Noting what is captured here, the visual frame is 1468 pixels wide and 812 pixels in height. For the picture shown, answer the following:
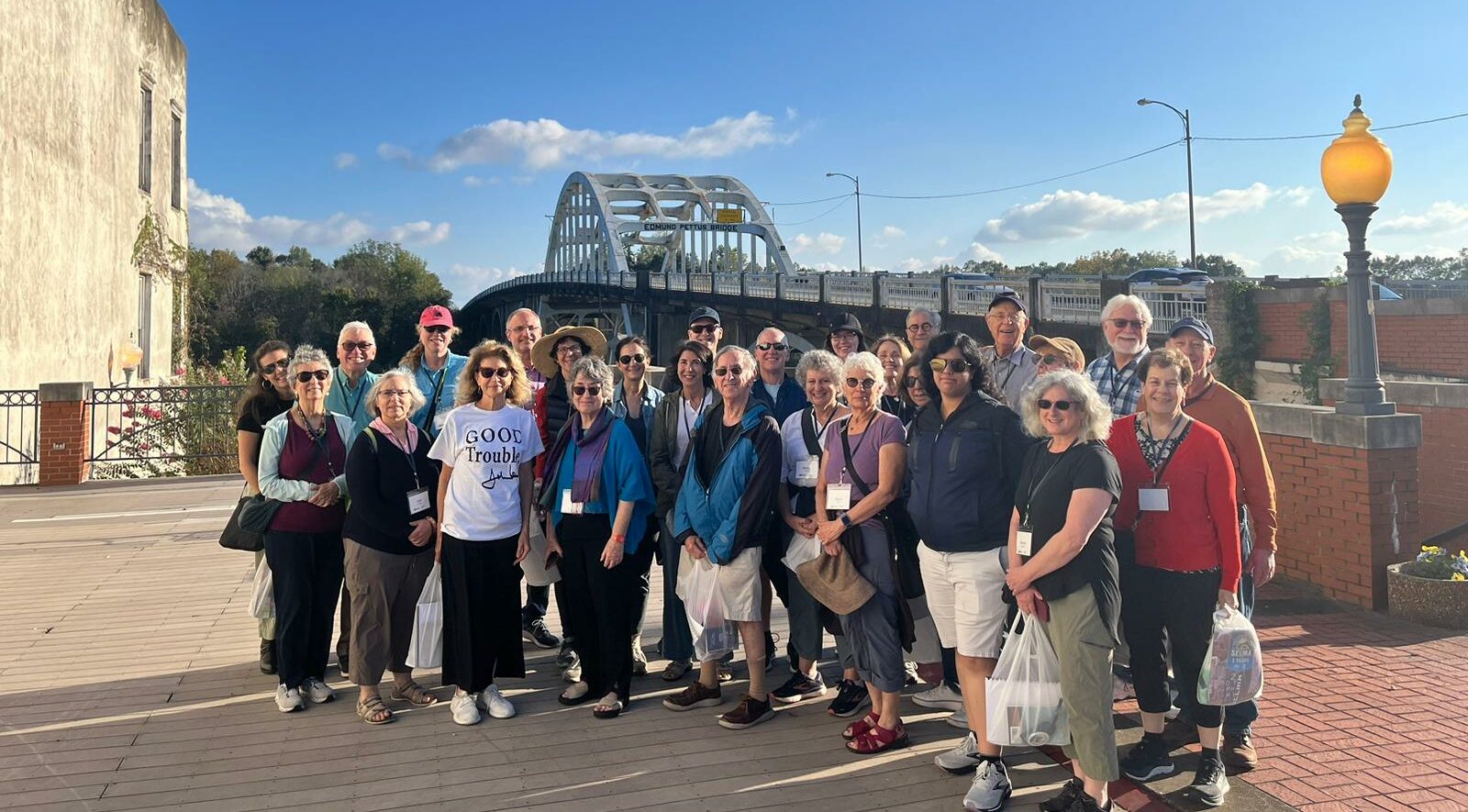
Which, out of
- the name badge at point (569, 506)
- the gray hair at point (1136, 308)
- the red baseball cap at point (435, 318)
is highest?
the red baseball cap at point (435, 318)

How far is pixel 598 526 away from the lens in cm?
484

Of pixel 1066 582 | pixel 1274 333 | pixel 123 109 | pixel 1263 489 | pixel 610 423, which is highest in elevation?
pixel 123 109

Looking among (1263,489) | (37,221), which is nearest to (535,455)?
(1263,489)

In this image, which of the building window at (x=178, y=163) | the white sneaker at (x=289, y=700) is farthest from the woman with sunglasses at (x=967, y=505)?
the building window at (x=178, y=163)

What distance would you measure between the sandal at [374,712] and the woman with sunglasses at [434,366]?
148cm

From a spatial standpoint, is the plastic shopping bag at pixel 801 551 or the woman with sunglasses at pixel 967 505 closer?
the woman with sunglasses at pixel 967 505

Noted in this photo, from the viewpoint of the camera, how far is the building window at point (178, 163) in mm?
21281

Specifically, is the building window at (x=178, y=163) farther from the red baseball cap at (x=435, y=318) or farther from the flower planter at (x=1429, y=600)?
the flower planter at (x=1429, y=600)

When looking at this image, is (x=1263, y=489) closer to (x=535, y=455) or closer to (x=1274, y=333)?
(x=535, y=455)

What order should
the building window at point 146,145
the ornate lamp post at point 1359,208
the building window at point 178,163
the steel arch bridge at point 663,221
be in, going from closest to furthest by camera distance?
the ornate lamp post at point 1359,208 → the building window at point 146,145 → the building window at point 178,163 → the steel arch bridge at point 663,221

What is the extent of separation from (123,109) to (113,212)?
205 centimetres

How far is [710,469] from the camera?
475 cm

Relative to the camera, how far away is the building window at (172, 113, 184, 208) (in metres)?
21.3

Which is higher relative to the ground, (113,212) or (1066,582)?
(113,212)
